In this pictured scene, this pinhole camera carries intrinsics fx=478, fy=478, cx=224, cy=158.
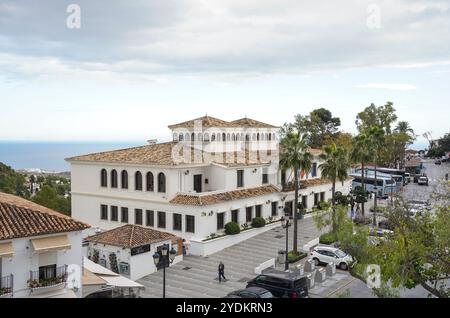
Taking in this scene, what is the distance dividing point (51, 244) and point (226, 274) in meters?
12.9

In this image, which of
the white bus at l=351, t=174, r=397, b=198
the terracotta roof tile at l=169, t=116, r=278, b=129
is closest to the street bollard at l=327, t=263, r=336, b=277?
the terracotta roof tile at l=169, t=116, r=278, b=129

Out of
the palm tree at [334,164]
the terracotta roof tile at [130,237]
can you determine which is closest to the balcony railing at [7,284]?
the terracotta roof tile at [130,237]

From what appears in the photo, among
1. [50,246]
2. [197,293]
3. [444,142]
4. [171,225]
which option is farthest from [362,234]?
[444,142]

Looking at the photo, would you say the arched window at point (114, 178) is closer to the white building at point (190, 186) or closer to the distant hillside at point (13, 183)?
the white building at point (190, 186)

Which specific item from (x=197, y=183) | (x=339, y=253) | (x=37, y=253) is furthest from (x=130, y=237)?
(x=339, y=253)

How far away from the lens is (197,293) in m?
26.7

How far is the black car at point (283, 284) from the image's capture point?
23172 mm

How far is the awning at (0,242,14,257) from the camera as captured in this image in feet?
Answer: 63.1

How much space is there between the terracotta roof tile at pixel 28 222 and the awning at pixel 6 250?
322 millimetres

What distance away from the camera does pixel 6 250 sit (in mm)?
19391

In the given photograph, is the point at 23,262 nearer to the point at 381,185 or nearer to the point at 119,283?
the point at 119,283
